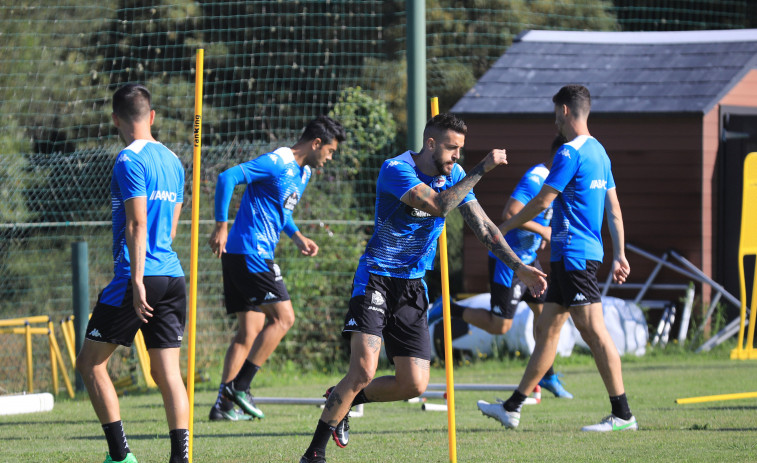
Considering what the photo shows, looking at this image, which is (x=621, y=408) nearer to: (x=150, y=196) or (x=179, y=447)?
(x=179, y=447)

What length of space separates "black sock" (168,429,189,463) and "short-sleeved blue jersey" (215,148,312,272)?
8.73 ft

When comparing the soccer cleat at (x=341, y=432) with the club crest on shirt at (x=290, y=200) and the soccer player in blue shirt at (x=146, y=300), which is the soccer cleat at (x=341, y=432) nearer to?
the soccer player in blue shirt at (x=146, y=300)

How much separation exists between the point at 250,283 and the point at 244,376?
704 mm

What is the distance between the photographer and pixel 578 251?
684 cm

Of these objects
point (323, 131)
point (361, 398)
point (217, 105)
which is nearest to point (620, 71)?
point (217, 105)

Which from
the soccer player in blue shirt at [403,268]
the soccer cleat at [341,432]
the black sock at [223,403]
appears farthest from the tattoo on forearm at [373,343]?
the black sock at [223,403]

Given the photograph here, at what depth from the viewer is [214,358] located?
12398 mm

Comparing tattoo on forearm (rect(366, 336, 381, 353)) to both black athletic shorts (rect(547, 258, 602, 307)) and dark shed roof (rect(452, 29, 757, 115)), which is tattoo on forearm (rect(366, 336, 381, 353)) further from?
dark shed roof (rect(452, 29, 757, 115))

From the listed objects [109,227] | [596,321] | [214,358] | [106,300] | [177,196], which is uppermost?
[177,196]

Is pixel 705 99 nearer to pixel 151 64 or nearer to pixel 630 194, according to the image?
pixel 630 194

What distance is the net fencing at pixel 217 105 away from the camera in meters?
12.8

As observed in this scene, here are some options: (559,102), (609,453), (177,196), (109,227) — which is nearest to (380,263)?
(177,196)

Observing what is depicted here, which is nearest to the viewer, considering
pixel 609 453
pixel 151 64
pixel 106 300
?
pixel 106 300

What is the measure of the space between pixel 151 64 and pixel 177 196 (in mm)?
12275
